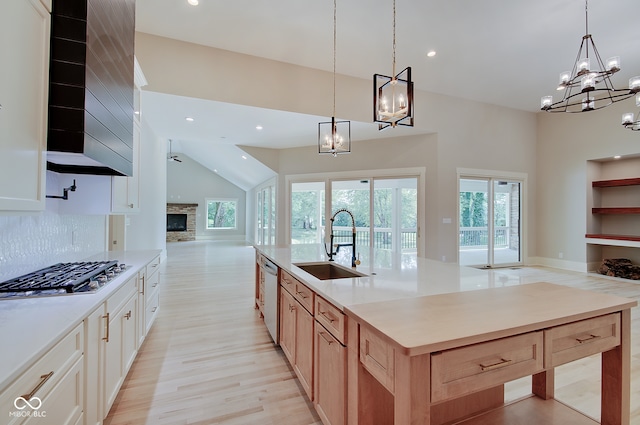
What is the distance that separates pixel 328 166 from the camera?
6520 mm

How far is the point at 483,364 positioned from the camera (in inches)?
39.4

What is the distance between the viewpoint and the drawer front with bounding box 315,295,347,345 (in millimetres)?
1305

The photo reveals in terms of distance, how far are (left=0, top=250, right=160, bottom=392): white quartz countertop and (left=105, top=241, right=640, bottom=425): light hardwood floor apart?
2.91 ft

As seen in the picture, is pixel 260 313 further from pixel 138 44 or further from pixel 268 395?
pixel 138 44

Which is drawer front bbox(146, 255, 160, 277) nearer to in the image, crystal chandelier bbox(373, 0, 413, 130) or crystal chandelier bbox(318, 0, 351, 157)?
crystal chandelier bbox(318, 0, 351, 157)

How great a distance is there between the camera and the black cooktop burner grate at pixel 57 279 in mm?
1472

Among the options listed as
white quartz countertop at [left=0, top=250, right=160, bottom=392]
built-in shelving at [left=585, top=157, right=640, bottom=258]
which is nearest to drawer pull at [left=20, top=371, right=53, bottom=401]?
white quartz countertop at [left=0, top=250, right=160, bottom=392]

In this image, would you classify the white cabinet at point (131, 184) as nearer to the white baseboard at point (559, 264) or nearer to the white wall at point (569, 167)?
the white wall at point (569, 167)

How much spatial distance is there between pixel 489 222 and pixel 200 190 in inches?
474

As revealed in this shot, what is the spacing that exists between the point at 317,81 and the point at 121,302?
4.20 meters

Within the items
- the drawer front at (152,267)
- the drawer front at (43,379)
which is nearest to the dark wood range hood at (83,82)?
the drawer front at (43,379)

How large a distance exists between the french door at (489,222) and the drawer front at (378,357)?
18.3 ft

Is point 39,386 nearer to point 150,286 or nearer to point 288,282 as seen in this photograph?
point 288,282

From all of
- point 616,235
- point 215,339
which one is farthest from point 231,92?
point 616,235
